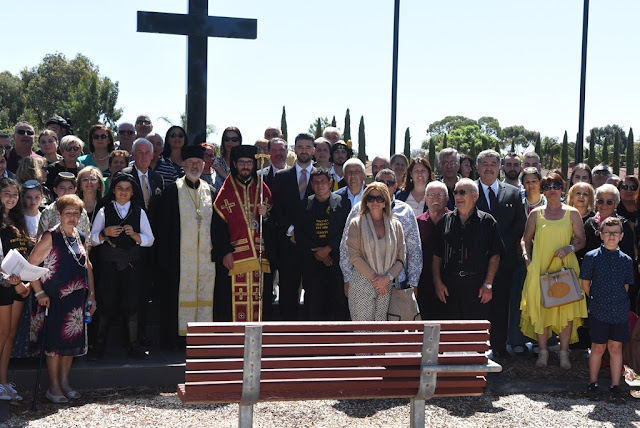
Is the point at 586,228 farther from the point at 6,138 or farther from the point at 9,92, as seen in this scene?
the point at 9,92

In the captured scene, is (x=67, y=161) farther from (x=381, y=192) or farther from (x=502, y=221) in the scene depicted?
(x=502, y=221)

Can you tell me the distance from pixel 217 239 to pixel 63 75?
5098cm

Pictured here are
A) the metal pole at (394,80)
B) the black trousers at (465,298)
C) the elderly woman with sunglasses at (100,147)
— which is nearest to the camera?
the black trousers at (465,298)

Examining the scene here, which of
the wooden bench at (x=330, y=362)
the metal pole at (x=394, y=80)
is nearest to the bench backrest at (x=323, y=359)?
the wooden bench at (x=330, y=362)

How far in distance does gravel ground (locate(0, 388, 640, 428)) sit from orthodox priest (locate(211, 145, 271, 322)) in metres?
1.31

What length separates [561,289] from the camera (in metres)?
7.28

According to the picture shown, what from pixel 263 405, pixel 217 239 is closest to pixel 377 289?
pixel 263 405

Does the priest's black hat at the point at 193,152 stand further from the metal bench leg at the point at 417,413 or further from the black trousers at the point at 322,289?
the metal bench leg at the point at 417,413

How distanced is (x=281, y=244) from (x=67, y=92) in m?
50.0

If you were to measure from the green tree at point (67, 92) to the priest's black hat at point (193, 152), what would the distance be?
3601 cm

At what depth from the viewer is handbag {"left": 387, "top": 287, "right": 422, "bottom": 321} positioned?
6535 millimetres

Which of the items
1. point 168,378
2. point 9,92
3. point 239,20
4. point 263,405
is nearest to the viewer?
point 263,405

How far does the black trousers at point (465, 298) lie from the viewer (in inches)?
273

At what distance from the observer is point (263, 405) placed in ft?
20.2
